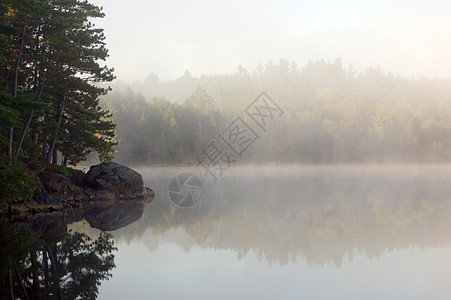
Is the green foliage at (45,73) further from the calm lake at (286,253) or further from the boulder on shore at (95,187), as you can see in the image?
the calm lake at (286,253)

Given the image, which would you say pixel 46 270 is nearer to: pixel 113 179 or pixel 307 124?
pixel 113 179

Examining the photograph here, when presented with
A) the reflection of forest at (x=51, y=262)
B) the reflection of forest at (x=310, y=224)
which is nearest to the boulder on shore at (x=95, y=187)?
the reflection of forest at (x=310, y=224)

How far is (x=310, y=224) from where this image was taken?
13.9 metres

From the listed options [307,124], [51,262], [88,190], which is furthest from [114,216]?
[307,124]

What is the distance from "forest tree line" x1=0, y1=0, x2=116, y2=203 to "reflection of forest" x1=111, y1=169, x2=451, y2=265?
17.4 ft

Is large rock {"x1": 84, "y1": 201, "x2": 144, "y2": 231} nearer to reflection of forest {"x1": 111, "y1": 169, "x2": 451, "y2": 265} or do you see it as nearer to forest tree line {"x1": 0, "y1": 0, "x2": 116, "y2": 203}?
reflection of forest {"x1": 111, "y1": 169, "x2": 451, "y2": 265}

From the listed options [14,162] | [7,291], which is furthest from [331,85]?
[7,291]

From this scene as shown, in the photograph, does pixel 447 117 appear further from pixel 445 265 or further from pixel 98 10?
pixel 445 265

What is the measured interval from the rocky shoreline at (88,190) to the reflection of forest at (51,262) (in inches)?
229

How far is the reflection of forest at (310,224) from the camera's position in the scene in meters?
10.4

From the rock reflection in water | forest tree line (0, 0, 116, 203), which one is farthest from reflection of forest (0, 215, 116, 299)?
forest tree line (0, 0, 116, 203)

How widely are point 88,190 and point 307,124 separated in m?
62.9

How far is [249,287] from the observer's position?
284 inches

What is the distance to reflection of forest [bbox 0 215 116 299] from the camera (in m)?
6.56
